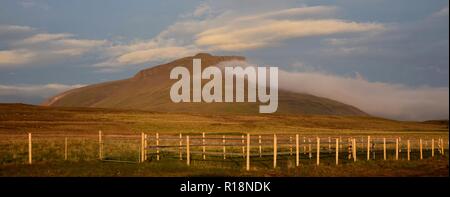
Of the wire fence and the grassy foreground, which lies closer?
the grassy foreground

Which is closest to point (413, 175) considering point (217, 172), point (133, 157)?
point (217, 172)

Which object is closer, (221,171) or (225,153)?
(221,171)

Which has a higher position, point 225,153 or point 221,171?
point 225,153

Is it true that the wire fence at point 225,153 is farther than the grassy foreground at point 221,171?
Yes
